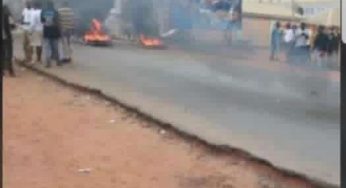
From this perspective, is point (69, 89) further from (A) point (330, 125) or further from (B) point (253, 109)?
(A) point (330, 125)

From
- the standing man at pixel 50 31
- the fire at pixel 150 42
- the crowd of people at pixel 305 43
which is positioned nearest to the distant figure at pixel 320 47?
the crowd of people at pixel 305 43

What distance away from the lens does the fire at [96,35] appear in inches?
631

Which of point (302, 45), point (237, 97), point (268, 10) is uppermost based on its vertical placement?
point (268, 10)

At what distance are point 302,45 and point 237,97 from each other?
197 inches

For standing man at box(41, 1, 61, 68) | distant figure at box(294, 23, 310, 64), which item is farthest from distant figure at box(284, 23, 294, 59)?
standing man at box(41, 1, 61, 68)

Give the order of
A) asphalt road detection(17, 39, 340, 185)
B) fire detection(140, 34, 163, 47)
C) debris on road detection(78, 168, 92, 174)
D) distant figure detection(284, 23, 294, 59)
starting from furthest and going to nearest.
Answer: fire detection(140, 34, 163, 47) → distant figure detection(284, 23, 294, 59) → asphalt road detection(17, 39, 340, 185) → debris on road detection(78, 168, 92, 174)

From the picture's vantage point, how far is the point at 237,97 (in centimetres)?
846

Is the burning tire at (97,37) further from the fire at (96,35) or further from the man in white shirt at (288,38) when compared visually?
the man in white shirt at (288,38)

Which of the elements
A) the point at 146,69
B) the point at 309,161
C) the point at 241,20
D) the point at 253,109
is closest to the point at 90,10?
the point at 241,20

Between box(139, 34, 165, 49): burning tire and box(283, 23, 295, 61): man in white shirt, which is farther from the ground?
box(283, 23, 295, 61): man in white shirt

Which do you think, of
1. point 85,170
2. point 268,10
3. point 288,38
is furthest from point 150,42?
point 85,170

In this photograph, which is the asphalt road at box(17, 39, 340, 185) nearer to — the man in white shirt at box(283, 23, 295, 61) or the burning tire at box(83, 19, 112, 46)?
the man in white shirt at box(283, 23, 295, 61)

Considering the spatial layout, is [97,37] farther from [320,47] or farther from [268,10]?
[320,47]

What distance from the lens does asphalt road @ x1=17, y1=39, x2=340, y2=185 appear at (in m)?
5.54
